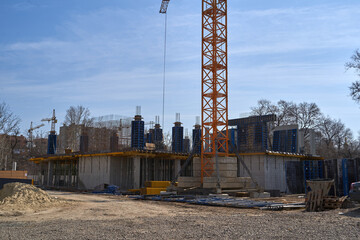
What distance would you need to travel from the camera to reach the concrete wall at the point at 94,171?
3216 centimetres

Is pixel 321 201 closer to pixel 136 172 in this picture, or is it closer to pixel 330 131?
pixel 136 172

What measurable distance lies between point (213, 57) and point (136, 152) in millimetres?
10637

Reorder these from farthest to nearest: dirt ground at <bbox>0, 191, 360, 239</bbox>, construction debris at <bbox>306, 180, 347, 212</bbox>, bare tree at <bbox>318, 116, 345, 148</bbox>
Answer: bare tree at <bbox>318, 116, 345, 148</bbox> < construction debris at <bbox>306, 180, 347, 212</bbox> < dirt ground at <bbox>0, 191, 360, 239</bbox>

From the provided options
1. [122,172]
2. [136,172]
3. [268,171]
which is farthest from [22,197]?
[268,171]

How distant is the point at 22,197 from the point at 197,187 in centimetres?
1422

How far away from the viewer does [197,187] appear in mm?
27438

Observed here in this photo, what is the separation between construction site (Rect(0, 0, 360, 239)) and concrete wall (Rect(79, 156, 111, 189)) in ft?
0.31

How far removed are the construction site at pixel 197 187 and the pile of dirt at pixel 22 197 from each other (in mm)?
48

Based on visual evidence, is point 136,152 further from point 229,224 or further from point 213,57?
point 229,224

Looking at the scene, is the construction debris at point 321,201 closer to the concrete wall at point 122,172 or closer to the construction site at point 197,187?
the construction site at point 197,187

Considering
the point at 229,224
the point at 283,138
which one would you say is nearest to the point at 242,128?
the point at 283,138

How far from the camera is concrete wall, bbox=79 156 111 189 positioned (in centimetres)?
3216

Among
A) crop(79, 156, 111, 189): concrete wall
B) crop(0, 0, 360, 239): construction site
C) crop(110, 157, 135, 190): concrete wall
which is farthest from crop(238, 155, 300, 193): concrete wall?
crop(79, 156, 111, 189): concrete wall

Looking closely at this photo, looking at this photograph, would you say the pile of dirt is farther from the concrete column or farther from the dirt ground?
the concrete column
